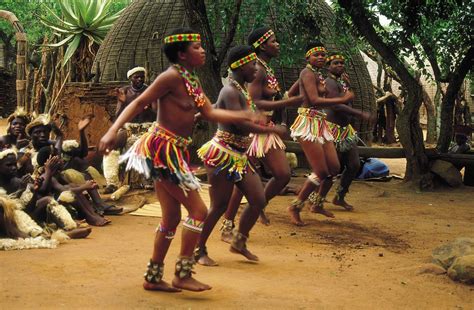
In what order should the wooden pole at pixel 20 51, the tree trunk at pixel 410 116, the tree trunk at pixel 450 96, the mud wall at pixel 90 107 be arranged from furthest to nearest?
the wooden pole at pixel 20 51, the tree trunk at pixel 450 96, the tree trunk at pixel 410 116, the mud wall at pixel 90 107

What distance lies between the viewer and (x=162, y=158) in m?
4.32

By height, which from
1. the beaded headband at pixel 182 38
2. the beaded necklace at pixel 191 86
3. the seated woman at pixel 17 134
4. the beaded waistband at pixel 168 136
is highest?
the beaded headband at pixel 182 38

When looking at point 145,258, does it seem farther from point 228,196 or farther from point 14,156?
point 14,156

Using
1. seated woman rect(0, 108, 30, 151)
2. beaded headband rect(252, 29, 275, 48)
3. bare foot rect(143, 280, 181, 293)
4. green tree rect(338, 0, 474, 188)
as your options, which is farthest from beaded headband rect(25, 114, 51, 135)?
green tree rect(338, 0, 474, 188)

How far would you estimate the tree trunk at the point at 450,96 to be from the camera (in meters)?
10.9

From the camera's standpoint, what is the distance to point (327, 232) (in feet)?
23.1

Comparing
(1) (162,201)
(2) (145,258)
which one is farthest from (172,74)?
(2) (145,258)

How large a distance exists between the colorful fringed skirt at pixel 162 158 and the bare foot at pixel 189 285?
22.7 inches

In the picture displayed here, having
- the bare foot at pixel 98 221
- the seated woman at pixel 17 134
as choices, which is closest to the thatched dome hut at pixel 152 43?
the seated woman at pixel 17 134

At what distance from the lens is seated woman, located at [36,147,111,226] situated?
6.68 meters

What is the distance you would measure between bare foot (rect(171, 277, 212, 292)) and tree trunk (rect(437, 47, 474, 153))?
303 inches

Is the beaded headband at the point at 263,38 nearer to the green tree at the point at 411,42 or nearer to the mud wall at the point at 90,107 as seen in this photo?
the green tree at the point at 411,42

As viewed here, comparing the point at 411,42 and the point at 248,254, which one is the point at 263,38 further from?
the point at 411,42

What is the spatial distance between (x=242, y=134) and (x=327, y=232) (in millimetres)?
2081
